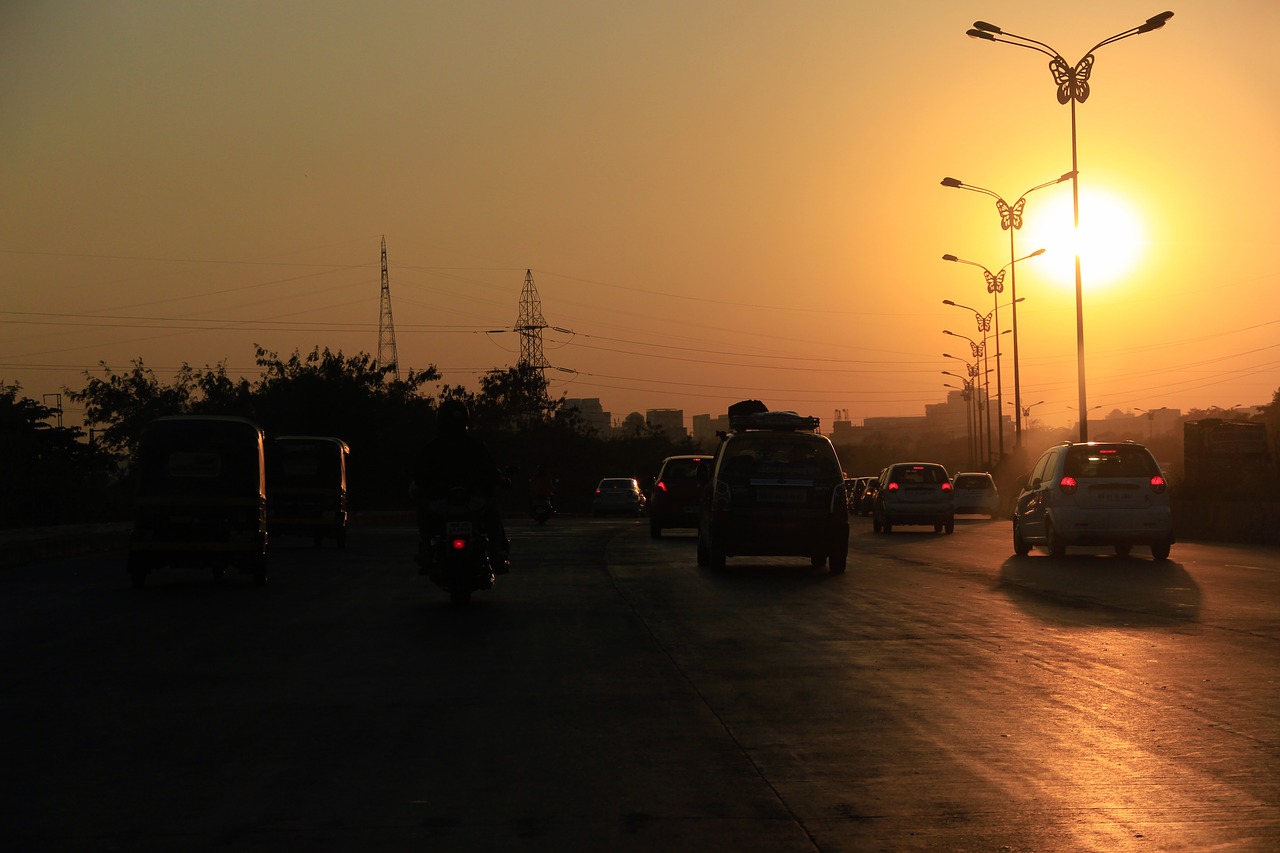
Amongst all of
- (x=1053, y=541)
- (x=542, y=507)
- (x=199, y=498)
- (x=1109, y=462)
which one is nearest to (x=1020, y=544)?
(x=1053, y=541)

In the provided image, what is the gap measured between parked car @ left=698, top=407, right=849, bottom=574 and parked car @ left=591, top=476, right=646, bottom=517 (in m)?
36.9

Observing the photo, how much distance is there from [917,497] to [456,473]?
22.7 metres

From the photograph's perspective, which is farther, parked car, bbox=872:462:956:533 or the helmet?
parked car, bbox=872:462:956:533

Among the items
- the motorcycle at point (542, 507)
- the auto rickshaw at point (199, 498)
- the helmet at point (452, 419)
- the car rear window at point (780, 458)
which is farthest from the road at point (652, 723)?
the motorcycle at point (542, 507)

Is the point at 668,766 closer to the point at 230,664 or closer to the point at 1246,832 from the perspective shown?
the point at 1246,832

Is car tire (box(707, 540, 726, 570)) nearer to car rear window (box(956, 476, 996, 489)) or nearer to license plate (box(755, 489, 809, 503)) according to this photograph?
license plate (box(755, 489, 809, 503))

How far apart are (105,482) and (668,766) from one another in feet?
226

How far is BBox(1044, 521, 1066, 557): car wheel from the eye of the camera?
2278cm

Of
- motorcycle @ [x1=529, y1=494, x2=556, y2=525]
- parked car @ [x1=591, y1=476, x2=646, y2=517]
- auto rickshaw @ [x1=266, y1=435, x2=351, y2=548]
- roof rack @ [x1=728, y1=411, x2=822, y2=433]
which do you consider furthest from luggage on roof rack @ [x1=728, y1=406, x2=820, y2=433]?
parked car @ [x1=591, y1=476, x2=646, y2=517]

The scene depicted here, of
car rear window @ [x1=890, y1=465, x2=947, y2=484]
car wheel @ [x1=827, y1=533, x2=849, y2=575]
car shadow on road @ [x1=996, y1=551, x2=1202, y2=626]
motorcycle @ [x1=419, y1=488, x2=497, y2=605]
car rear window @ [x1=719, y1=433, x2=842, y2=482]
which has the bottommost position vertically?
car shadow on road @ [x1=996, y1=551, x2=1202, y2=626]

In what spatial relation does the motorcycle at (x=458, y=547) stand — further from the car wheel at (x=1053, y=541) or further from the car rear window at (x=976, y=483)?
the car rear window at (x=976, y=483)

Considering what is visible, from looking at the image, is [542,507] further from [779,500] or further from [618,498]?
[779,500]

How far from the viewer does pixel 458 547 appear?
48.0ft

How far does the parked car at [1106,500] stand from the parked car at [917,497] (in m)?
12.3
